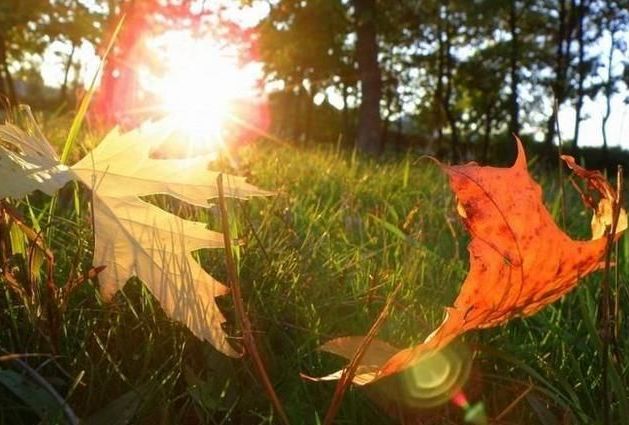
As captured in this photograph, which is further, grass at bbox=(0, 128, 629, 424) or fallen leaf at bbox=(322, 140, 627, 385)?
grass at bbox=(0, 128, 629, 424)

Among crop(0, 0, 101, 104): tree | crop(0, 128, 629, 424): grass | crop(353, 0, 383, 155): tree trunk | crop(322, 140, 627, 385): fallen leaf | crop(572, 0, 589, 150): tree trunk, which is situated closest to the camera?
crop(322, 140, 627, 385): fallen leaf

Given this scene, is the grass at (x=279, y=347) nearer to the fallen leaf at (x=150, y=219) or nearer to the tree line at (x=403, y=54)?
the fallen leaf at (x=150, y=219)

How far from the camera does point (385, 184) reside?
12.4 feet

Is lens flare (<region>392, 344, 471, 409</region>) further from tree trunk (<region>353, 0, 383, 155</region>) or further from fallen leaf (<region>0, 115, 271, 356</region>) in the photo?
tree trunk (<region>353, 0, 383, 155</region>)

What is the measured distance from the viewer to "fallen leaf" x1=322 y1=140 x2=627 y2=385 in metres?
0.75

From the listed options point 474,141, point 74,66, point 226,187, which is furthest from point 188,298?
point 474,141

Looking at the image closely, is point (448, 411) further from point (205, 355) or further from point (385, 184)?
point (385, 184)

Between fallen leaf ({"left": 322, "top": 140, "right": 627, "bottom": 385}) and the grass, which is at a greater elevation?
fallen leaf ({"left": 322, "top": 140, "right": 627, "bottom": 385})

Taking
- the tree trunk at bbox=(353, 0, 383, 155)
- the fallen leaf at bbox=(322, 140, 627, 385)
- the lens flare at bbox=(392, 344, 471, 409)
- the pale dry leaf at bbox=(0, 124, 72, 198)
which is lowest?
the lens flare at bbox=(392, 344, 471, 409)

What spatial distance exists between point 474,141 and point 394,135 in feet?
28.2

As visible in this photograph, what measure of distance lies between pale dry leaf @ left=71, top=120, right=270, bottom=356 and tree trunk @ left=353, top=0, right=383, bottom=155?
1678 cm

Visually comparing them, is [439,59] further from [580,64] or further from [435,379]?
[435,379]

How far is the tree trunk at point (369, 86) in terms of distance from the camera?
17891 millimetres

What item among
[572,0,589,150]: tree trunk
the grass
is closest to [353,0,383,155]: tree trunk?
[572,0,589,150]: tree trunk
